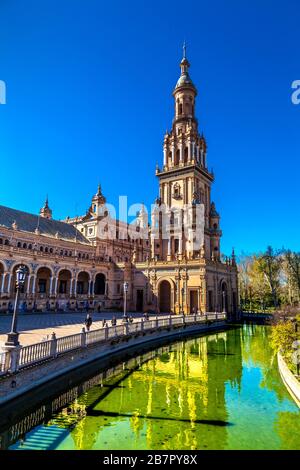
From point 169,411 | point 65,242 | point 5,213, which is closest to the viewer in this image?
point 169,411

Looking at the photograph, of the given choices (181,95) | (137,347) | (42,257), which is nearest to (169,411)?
(137,347)

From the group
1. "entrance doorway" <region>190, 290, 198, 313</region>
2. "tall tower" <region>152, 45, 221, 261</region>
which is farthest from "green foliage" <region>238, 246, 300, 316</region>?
"entrance doorway" <region>190, 290, 198, 313</region>

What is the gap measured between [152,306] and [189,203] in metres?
16.7

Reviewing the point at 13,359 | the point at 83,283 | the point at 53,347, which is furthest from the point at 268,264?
the point at 13,359

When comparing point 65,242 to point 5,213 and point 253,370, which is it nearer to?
point 5,213

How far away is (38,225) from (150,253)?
17815 millimetres

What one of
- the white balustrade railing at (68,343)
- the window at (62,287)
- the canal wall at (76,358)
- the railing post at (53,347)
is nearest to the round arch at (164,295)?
Answer: the canal wall at (76,358)

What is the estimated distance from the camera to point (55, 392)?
1142cm

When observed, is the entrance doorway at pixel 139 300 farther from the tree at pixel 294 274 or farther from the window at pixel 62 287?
the tree at pixel 294 274

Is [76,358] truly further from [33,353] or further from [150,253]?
[150,253]

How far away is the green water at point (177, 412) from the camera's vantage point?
8135 mm

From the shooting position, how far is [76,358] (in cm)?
1438

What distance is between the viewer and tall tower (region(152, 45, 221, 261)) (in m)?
45.8

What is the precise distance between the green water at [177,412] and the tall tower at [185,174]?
28.3 meters
